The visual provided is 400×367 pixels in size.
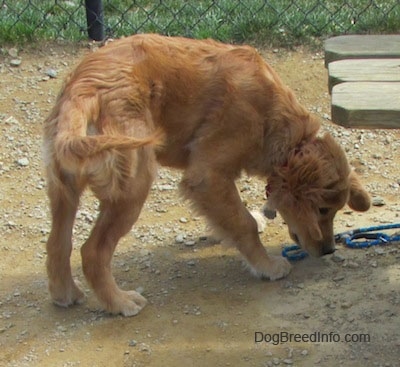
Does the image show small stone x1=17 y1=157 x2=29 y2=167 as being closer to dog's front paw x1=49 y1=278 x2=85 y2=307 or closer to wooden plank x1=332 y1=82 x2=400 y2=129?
dog's front paw x1=49 y1=278 x2=85 y2=307

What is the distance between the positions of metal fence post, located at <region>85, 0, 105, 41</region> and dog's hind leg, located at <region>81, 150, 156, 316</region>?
308cm

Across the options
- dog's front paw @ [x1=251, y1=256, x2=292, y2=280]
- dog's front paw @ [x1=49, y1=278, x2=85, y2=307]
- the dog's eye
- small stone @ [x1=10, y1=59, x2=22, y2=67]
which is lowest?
dog's front paw @ [x1=49, y1=278, x2=85, y2=307]

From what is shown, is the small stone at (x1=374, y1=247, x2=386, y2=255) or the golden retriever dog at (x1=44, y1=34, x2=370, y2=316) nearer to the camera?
the golden retriever dog at (x1=44, y1=34, x2=370, y2=316)

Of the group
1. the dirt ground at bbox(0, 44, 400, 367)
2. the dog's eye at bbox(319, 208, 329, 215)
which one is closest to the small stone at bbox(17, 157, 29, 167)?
the dirt ground at bbox(0, 44, 400, 367)

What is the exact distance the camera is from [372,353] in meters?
3.94

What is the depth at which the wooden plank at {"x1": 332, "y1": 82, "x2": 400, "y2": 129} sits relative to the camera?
3494mm

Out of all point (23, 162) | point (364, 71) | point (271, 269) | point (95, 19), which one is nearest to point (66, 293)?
point (271, 269)

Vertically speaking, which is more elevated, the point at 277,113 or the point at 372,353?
the point at 277,113

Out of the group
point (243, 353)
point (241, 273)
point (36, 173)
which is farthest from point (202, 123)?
point (36, 173)

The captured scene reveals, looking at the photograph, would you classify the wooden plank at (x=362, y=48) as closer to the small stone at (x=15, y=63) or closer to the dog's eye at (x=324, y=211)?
the dog's eye at (x=324, y=211)

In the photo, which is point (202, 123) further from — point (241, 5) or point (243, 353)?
point (241, 5)

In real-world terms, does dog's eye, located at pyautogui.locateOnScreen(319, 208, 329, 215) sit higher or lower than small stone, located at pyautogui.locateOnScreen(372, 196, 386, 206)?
higher

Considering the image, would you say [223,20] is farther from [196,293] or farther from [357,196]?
[196,293]

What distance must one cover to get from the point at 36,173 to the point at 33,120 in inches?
23.2
